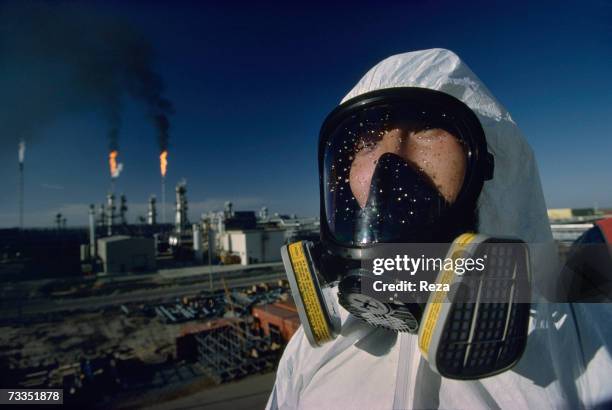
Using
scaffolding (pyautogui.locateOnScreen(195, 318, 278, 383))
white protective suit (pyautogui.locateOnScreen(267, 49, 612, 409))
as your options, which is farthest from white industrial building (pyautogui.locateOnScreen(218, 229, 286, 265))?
white protective suit (pyautogui.locateOnScreen(267, 49, 612, 409))

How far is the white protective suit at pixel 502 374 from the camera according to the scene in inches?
42.8

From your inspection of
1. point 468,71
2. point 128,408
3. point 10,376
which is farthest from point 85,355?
point 468,71

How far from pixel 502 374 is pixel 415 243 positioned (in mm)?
567

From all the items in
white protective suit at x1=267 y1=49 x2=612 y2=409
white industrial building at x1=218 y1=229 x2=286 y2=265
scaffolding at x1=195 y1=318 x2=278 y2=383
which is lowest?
scaffolding at x1=195 y1=318 x2=278 y2=383

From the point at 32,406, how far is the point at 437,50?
11094 mm

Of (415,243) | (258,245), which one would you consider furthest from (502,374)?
Result: (258,245)

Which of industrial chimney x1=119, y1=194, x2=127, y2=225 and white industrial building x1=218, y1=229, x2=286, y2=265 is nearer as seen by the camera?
white industrial building x1=218, y1=229, x2=286, y2=265

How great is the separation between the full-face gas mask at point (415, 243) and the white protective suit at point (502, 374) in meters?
0.16

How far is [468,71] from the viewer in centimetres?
152

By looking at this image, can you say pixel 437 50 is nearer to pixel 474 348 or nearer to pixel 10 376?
pixel 474 348

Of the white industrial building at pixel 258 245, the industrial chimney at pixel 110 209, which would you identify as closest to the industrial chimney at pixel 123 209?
the industrial chimney at pixel 110 209

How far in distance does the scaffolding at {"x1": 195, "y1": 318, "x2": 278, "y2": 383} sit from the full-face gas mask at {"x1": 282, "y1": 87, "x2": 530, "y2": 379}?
8.11 meters

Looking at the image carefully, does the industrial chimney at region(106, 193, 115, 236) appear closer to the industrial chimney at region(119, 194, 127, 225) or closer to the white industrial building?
the industrial chimney at region(119, 194, 127, 225)

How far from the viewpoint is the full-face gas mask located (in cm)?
97
